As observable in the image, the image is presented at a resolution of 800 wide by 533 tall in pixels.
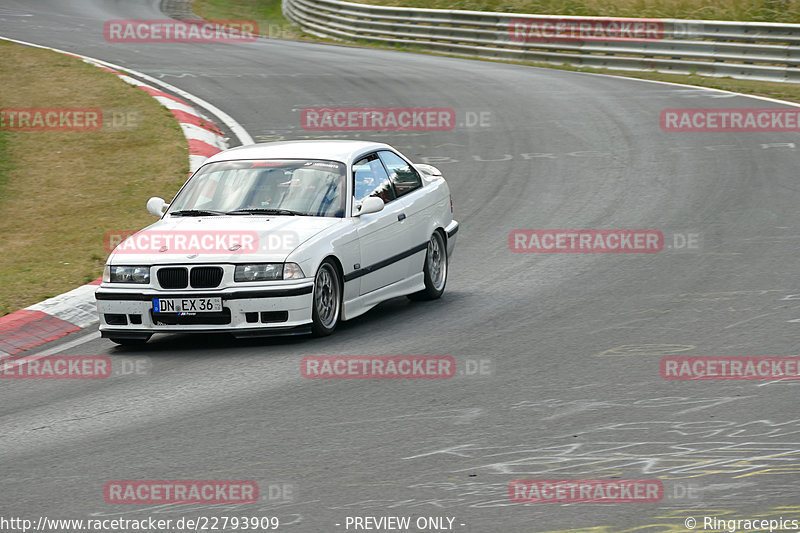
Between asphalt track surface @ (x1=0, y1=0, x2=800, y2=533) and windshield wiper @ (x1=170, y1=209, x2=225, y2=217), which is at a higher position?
windshield wiper @ (x1=170, y1=209, x2=225, y2=217)

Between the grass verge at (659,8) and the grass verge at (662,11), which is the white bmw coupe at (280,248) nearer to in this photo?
the grass verge at (662,11)

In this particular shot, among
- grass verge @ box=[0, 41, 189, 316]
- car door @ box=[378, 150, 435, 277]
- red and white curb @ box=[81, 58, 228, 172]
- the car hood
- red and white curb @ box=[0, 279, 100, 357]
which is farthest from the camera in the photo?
red and white curb @ box=[81, 58, 228, 172]

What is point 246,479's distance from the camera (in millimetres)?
6012

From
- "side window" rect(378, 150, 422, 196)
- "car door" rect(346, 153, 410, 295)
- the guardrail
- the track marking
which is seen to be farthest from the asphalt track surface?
the guardrail

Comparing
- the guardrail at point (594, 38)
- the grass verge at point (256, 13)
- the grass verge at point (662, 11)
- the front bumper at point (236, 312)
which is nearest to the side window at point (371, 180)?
the front bumper at point (236, 312)

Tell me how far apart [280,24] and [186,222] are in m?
32.8

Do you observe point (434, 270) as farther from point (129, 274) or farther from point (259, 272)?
point (129, 274)

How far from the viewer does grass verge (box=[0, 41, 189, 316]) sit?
40.6 ft

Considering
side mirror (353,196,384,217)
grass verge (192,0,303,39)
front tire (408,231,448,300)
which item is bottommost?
grass verge (192,0,303,39)

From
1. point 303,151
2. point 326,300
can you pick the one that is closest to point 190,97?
point 303,151

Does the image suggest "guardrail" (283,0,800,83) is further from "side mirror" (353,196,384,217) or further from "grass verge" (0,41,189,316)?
"side mirror" (353,196,384,217)

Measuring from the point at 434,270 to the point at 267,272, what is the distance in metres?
2.40

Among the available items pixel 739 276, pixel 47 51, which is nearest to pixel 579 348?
pixel 739 276

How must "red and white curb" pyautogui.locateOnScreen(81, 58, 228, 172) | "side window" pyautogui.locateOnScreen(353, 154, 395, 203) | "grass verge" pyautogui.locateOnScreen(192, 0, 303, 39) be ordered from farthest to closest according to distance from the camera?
"grass verge" pyautogui.locateOnScreen(192, 0, 303, 39) → "red and white curb" pyautogui.locateOnScreen(81, 58, 228, 172) → "side window" pyautogui.locateOnScreen(353, 154, 395, 203)
